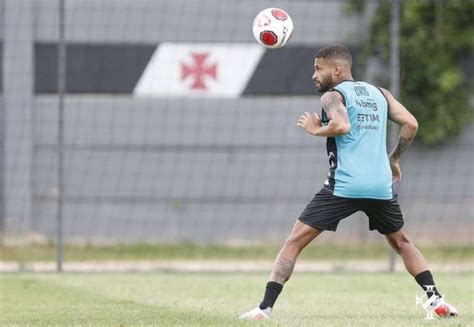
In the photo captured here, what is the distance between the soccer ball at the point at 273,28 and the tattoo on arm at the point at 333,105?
101 centimetres

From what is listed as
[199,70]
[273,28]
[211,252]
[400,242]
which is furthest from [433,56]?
[400,242]

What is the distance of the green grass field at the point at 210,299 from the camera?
332 inches

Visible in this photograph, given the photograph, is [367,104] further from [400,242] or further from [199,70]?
[199,70]

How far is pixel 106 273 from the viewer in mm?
14820

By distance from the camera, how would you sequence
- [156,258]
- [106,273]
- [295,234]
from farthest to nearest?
[156,258] < [106,273] < [295,234]

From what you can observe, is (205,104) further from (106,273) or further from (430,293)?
(430,293)

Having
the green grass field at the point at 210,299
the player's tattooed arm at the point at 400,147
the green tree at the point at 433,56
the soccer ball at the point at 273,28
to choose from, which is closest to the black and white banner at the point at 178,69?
the green tree at the point at 433,56

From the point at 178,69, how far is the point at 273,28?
29.3ft

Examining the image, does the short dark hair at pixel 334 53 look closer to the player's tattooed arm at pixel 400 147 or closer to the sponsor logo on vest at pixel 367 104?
the sponsor logo on vest at pixel 367 104

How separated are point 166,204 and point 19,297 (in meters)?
7.31

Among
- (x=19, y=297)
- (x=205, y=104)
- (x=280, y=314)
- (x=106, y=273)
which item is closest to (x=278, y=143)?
(x=205, y=104)

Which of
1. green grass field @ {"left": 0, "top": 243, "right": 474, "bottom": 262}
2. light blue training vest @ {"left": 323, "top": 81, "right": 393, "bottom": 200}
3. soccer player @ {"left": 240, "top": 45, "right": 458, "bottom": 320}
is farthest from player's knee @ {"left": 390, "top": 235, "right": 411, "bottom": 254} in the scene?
green grass field @ {"left": 0, "top": 243, "right": 474, "bottom": 262}

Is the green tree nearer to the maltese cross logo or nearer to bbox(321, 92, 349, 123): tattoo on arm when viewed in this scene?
the maltese cross logo

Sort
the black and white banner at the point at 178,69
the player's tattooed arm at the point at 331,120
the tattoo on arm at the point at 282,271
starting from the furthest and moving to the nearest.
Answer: the black and white banner at the point at 178,69, the tattoo on arm at the point at 282,271, the player's tattooed arm at the point at 331,120
